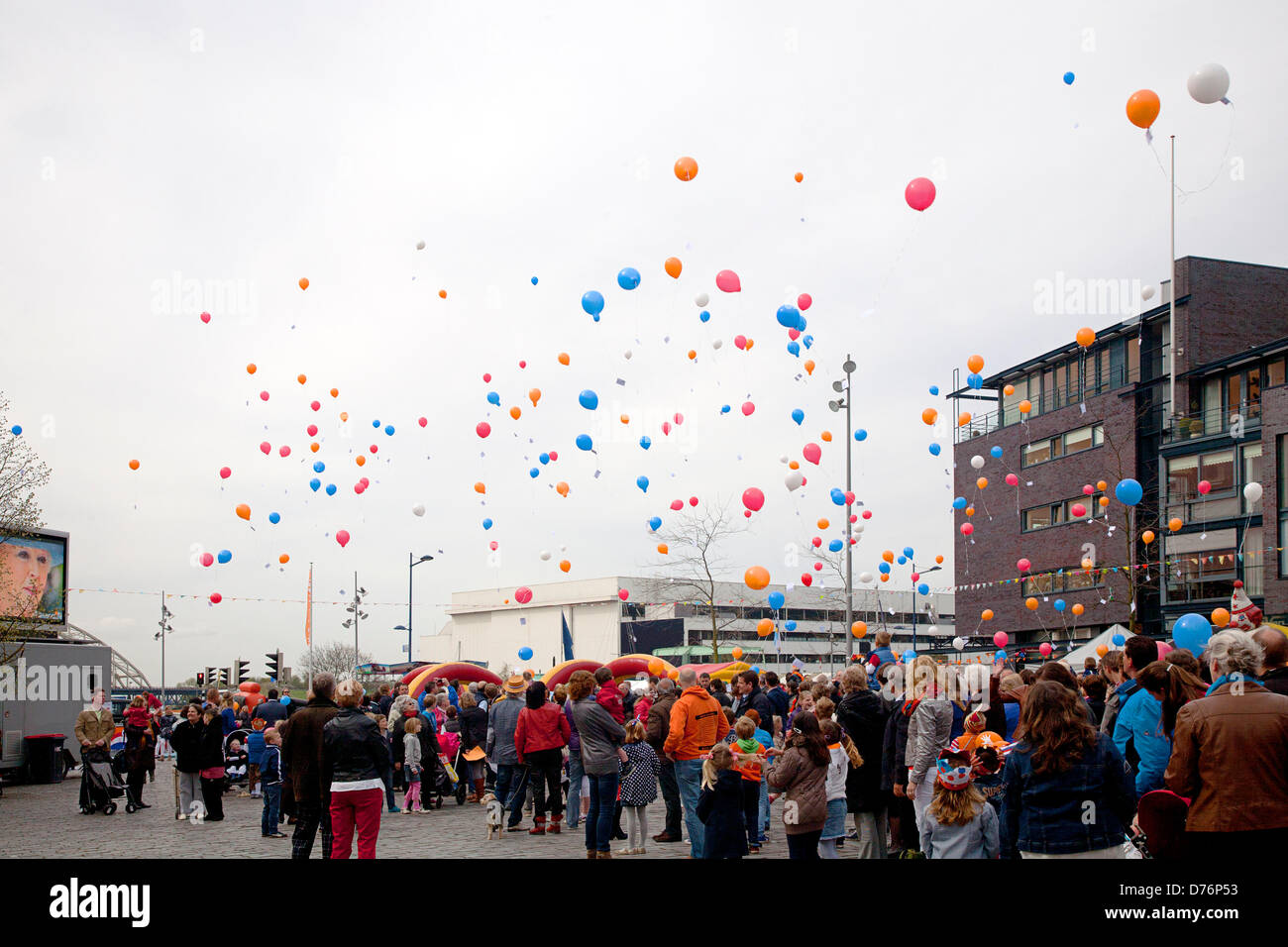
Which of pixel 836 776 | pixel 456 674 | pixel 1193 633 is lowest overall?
pixel 456 674

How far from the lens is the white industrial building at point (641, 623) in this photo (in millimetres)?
86688

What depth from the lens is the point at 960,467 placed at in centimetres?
4878

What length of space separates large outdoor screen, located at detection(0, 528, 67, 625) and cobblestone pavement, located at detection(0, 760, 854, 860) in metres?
7.82

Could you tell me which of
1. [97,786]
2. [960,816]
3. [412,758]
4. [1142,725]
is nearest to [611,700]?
[412,758]

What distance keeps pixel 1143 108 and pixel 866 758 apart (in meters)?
8.16

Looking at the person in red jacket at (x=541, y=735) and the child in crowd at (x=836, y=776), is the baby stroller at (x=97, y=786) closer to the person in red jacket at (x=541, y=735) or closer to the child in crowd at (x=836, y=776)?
the person in red jacket at (x=541, y=735)

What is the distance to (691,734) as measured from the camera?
A: 10.9 meters

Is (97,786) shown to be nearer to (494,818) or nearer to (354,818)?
(494,818)

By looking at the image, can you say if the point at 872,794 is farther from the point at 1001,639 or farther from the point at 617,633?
the point at 617,633

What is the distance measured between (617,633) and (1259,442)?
59.0 m

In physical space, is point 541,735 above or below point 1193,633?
below

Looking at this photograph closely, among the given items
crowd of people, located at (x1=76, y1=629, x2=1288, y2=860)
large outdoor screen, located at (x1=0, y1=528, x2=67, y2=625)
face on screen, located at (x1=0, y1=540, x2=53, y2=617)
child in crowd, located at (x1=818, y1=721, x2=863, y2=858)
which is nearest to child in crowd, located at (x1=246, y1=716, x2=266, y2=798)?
crowd of people, located at (x1=76, y1=629, x2=1288, y2=860)
